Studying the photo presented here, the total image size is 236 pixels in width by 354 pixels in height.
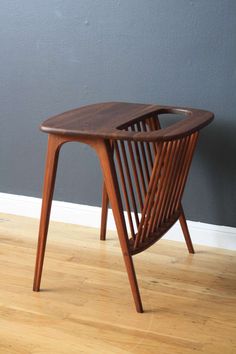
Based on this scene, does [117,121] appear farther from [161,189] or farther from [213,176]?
[213,176]

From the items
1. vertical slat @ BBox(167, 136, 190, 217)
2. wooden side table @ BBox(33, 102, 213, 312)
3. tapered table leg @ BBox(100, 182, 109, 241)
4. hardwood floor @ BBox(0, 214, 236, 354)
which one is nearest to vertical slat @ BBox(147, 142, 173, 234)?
wooden side table @ BBox(33, 102, 213, 312)

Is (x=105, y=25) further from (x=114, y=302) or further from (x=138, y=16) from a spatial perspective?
(x=114, y=302)

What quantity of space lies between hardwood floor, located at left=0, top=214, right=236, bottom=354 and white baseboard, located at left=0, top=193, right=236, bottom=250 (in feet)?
0.14

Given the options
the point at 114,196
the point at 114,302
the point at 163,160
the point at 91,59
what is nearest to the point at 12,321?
the point at 114,302

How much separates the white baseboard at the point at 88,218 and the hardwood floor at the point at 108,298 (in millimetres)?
42

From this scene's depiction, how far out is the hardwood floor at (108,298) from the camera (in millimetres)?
1845

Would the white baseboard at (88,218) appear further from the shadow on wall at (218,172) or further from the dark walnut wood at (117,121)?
the dark walnut wood at (117,121)

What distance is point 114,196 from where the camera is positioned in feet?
6.44

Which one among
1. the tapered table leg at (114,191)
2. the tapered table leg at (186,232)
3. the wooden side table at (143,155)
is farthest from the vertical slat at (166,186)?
the tapered table leg at (186,232)

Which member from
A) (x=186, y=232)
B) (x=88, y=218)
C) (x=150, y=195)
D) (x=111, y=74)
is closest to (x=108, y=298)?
(x=150, y=195)

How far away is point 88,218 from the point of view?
2.75m

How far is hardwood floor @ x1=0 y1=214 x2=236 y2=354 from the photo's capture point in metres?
1.84

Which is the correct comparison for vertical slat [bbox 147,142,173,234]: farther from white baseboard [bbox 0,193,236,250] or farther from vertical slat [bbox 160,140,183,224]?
white baseboard [bbox 0,193,236,250]

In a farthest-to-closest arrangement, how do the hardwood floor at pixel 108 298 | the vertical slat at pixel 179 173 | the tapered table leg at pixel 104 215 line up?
1. the tapered table leg at pixel 104 215
2. the vertical slat at pixel 179 173
3. the hardwood floor at pixel 108 298
